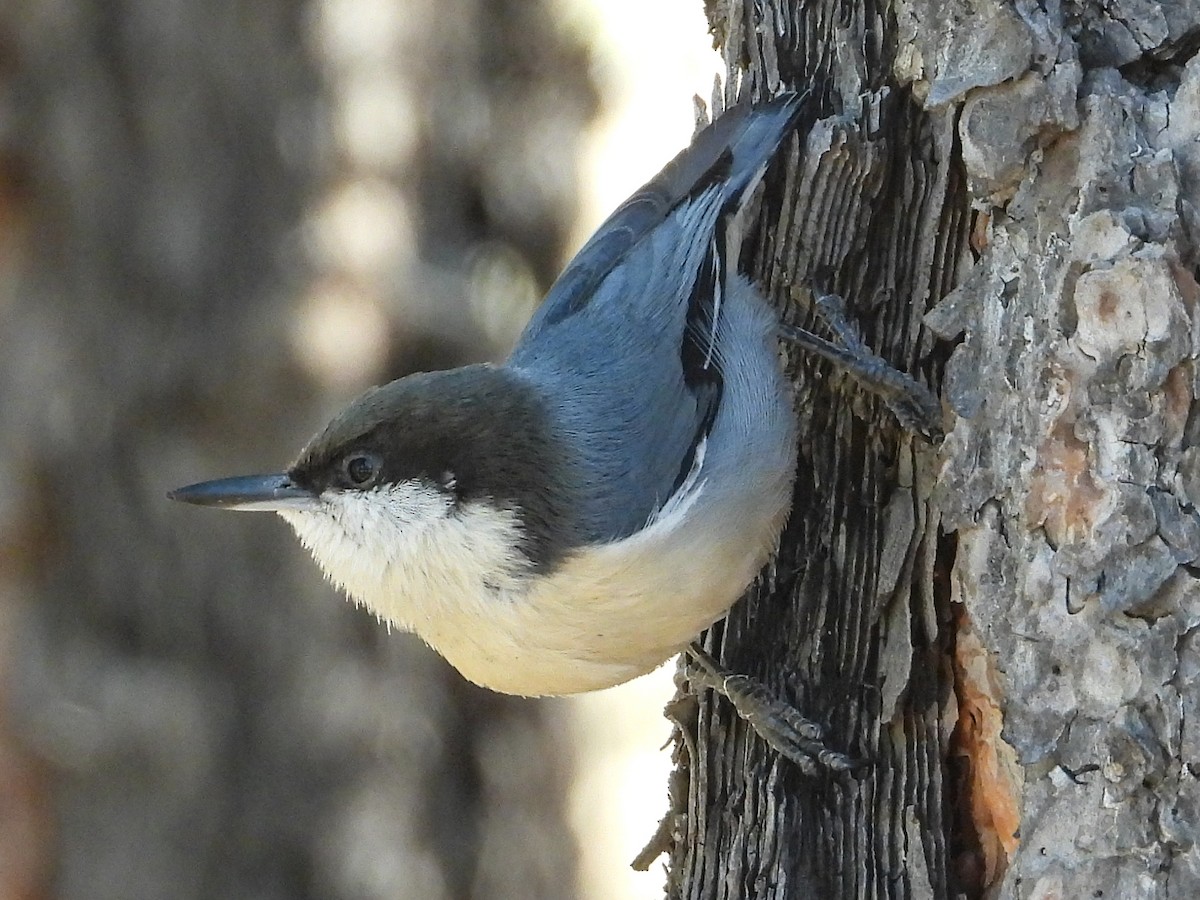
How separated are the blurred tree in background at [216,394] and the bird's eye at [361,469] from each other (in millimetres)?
1004

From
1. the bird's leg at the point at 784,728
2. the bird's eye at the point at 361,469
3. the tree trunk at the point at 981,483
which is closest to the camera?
the tree trunk at the point at 981,483

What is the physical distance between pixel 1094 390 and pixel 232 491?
123 cm

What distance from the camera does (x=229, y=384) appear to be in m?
2.88

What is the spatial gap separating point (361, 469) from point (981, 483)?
886 mm

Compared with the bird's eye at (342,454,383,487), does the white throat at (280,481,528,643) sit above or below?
below

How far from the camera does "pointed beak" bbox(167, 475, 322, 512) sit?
1.96 m

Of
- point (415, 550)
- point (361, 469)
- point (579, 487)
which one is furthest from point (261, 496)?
point (579, 487)

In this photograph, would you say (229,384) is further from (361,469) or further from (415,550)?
(415,550)

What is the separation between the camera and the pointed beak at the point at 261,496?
196 cm

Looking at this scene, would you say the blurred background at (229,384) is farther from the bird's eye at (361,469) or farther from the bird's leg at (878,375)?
the bird's leg at (878,375)

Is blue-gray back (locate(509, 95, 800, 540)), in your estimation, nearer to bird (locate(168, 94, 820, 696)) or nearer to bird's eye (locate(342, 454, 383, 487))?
bird (locate(168, 94, 820, 696))

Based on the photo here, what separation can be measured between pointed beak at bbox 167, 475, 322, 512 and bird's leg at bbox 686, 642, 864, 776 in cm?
69

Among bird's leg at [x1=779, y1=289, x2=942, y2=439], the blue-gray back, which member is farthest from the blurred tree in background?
bird's leg at [x1=779, y1=289, x2=942, y2=439]

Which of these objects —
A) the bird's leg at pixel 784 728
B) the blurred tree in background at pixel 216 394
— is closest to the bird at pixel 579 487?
the bird's leg at pixel 784 728
